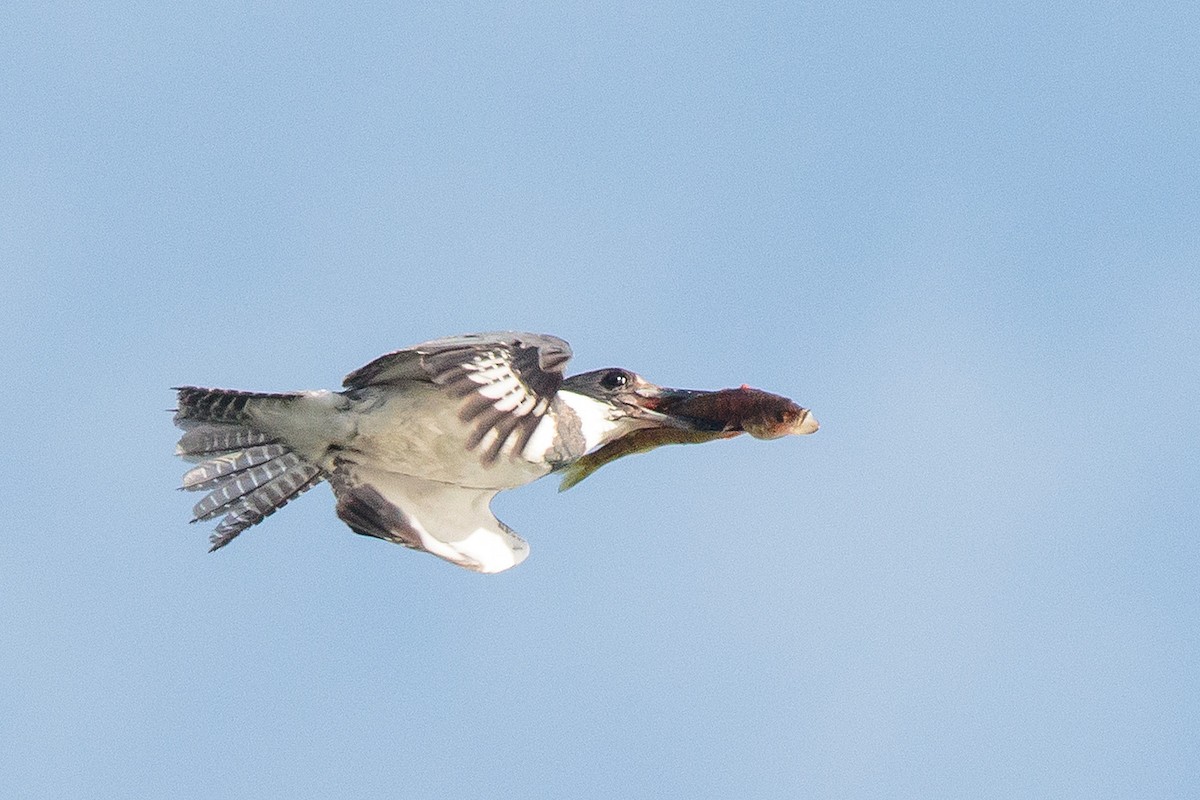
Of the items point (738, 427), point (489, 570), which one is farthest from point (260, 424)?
point (738, 427)

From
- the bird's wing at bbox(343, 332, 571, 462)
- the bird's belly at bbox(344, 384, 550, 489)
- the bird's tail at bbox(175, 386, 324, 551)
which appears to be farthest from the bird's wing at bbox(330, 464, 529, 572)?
the bird's wing at bbox(343, 332, 571, 462)

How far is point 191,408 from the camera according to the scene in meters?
14.1

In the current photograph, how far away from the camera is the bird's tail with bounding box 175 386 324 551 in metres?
14.1

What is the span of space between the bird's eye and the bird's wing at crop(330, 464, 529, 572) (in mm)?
1070

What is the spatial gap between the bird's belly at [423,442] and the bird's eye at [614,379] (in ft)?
2.95

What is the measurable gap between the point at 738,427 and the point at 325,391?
2.85 meters

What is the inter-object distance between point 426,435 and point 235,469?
146 cm

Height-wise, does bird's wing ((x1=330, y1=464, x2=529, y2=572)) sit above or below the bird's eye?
below

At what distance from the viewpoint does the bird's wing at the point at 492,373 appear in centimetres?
1291

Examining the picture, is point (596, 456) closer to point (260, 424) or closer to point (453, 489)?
point (453, 489)

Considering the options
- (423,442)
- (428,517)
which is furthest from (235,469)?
(423,442)

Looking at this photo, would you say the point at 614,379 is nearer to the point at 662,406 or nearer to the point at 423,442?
the point at 662,406

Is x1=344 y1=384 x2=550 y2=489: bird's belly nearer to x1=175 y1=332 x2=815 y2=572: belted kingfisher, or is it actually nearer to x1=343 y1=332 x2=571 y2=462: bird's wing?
x1=175 y1=332 x2=815 y2=572: belted kingfisher

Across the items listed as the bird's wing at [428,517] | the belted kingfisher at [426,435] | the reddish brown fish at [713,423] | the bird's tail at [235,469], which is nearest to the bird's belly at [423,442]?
the belted kingfisher at [426,435]
